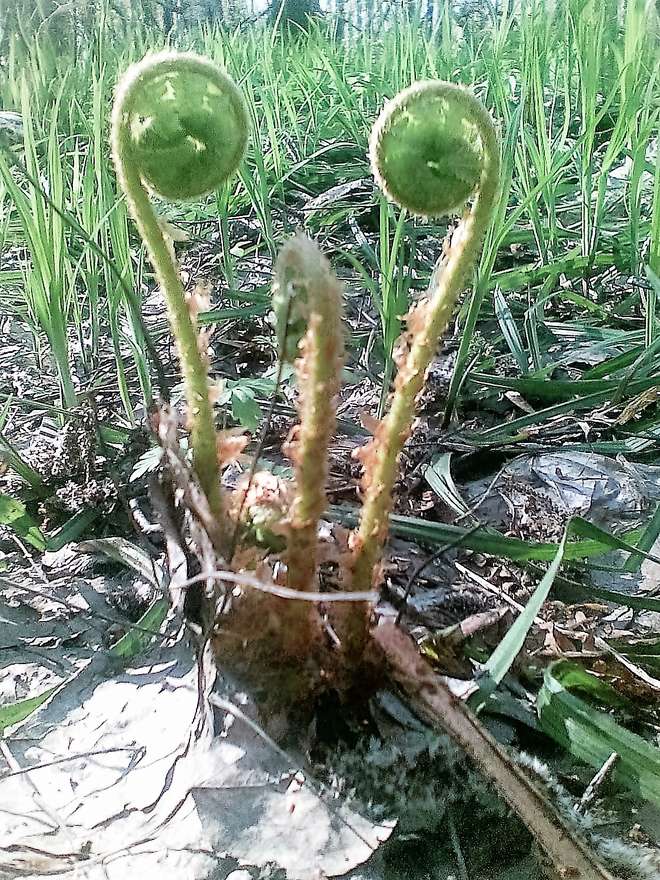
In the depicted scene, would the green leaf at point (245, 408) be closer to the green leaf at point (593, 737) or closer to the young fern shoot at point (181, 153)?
the young fern shoot at point (181, 153)

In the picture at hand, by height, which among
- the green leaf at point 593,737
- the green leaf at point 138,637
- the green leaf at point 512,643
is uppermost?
the green leaf at point 512,643

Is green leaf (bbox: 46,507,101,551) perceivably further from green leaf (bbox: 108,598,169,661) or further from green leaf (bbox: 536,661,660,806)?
green leaf (bbox: 536,661,660,806)

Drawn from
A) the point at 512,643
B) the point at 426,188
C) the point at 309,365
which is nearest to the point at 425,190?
the point at 426,188

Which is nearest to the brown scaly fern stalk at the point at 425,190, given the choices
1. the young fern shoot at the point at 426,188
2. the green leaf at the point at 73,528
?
the young fern shoot at the point at 426,188

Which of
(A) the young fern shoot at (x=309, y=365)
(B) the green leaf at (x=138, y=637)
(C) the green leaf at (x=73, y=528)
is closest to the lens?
(A) the young fern shoot at (x=309, y=365)

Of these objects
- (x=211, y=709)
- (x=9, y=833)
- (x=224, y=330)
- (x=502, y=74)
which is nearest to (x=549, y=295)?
(x=502, y=74)

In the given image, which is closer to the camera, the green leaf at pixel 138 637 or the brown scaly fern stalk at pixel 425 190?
the brown scaly fern stalk at pixel 425 190
